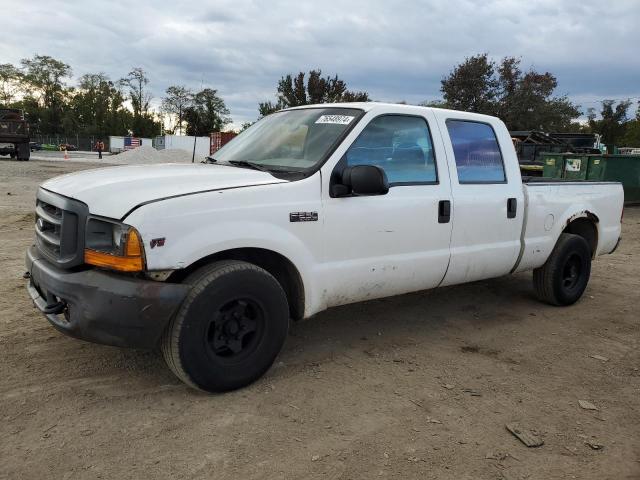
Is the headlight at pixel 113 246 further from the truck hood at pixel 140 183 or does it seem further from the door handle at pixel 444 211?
the door handle at pixel 444 211

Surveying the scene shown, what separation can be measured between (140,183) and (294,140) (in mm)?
1238

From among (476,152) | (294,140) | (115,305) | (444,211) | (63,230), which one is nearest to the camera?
(115,305)

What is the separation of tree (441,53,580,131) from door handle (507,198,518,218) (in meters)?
35.2

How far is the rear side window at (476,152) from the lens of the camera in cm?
438

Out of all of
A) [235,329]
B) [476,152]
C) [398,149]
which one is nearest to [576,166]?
[476,152]

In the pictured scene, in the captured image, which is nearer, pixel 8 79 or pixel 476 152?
pixel 476 152

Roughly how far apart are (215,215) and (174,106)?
79.4m

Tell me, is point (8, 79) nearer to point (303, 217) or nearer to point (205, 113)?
point (205, 113)

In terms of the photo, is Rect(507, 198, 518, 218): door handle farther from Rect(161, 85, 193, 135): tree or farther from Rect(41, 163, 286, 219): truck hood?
Rect(161, 85, 193, 135): tree

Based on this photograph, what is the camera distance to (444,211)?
4.12 meters

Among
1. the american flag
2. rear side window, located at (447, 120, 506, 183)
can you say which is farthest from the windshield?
the american flag

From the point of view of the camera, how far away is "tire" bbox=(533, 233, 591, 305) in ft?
17.4

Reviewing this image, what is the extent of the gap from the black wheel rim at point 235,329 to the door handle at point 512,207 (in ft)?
8.15

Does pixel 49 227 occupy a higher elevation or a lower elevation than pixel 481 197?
lower
